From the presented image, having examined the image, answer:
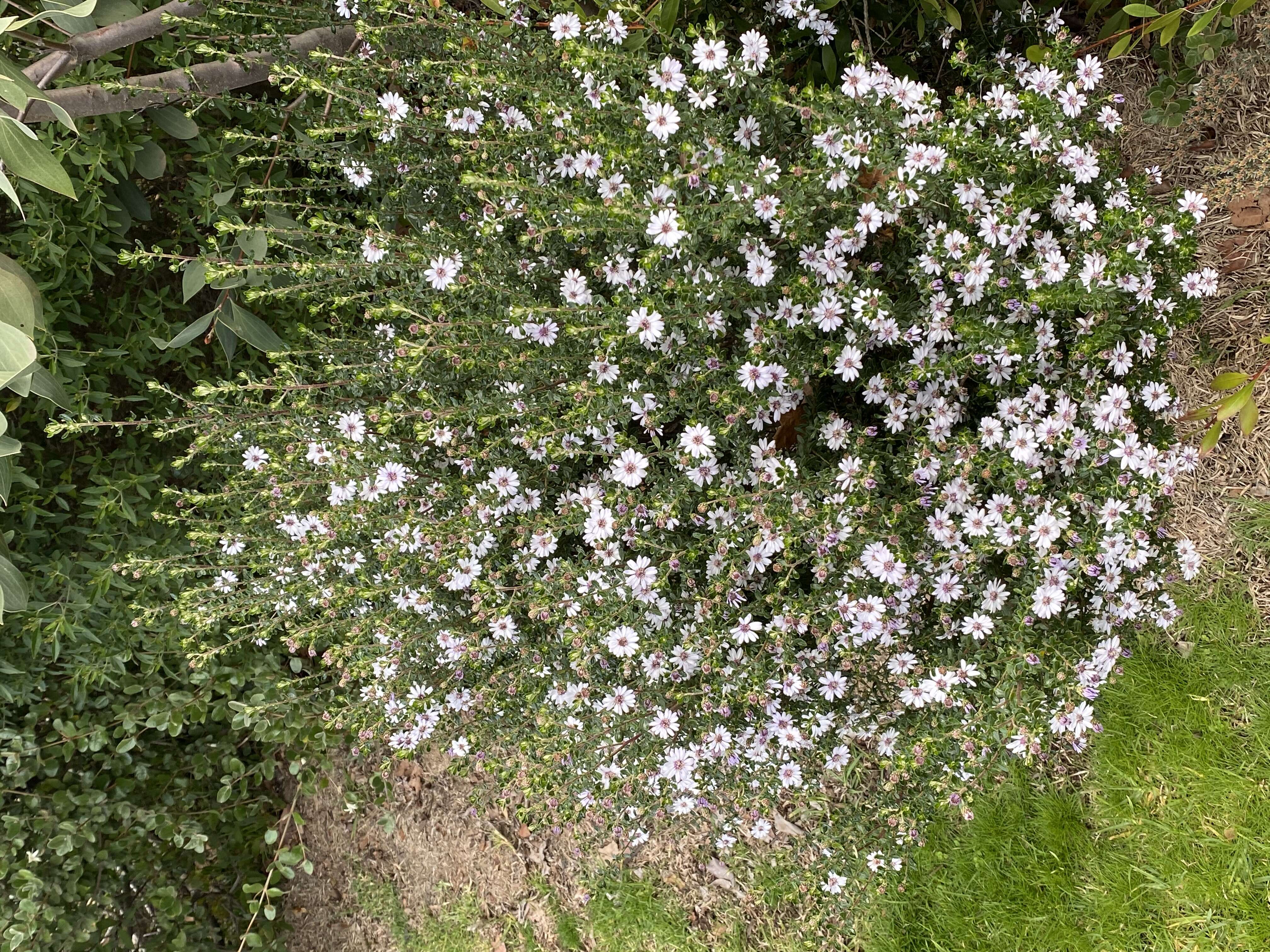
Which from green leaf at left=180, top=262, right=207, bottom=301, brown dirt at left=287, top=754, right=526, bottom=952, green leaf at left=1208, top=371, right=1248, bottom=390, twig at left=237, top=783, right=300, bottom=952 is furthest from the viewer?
brown dirt at left=287, top=754, right=526, bottom=952

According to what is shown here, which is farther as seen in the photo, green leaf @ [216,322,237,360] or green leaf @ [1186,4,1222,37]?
green leaf @ [216,322,237,360]

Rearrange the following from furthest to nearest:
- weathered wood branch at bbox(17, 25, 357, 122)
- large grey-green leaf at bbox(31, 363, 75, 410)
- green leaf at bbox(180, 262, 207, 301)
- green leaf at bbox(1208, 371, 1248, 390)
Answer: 1. green leaf at bbox(180, 262, 207, 301)
2. weathered wood branch at bbox(17, 25, 357, 122)
3. large grey-green leaf at bbox(31, 363, 75, 410)
4. green leaf at bbox(1208, 371, 1248, 390)

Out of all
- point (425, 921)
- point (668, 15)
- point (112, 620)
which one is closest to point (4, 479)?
point (112, 620)

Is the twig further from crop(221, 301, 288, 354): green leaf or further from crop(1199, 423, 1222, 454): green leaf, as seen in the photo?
crop(1199, 423, 1222, 454): green leaf

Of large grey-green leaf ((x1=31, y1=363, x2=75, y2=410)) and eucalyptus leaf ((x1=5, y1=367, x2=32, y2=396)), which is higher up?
eucalyptus leaf ((x1=5, y1=367, x2=32, y2=396))

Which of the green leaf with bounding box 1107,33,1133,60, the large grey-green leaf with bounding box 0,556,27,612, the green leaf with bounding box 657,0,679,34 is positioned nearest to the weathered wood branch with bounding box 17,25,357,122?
the green leaf with bounding box 657,0,679,34

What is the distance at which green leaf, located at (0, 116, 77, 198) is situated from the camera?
167cm

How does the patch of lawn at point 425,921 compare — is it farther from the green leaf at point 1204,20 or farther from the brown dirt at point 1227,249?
the green leaf at point 1204,20

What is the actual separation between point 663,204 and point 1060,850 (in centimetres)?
255

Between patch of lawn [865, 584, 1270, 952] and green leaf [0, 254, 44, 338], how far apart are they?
10.5ft

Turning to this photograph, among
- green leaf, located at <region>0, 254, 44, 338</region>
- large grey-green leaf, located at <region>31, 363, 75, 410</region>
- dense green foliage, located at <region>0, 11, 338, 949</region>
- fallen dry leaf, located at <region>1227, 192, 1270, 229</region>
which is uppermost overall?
fallen dry leaf, located at <region>1227, 192, 1270, 229</region>

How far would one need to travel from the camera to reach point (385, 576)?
264 cm

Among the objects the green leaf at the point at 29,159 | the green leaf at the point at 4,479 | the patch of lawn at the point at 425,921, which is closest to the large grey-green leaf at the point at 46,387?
the green leaf at the point at 4,479

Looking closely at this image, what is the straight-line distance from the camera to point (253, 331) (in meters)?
2.66
